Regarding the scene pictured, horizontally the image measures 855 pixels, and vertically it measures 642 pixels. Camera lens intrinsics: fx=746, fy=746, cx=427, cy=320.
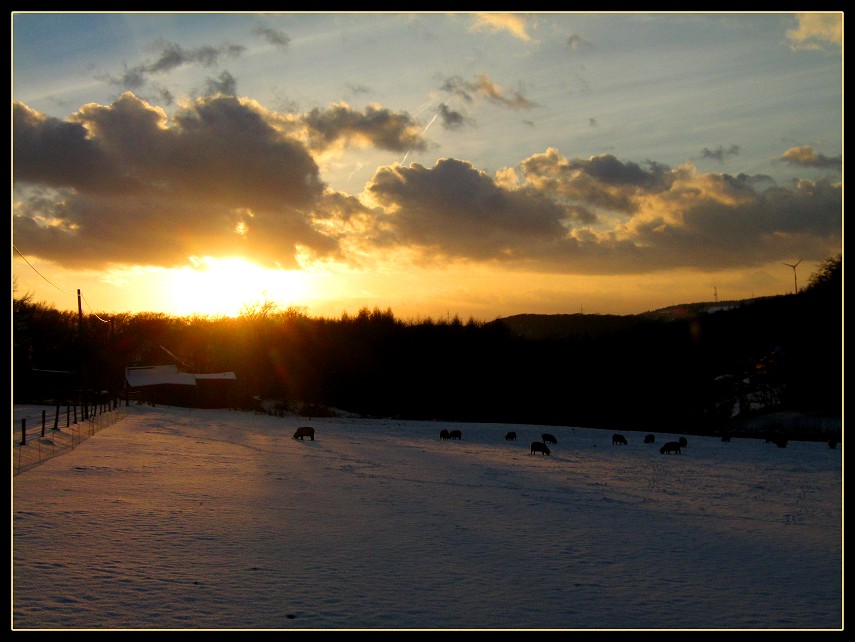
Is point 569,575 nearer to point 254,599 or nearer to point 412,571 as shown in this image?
point 412,571


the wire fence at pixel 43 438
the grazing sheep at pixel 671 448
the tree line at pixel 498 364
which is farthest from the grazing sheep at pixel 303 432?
the tree line at pixel 498 364

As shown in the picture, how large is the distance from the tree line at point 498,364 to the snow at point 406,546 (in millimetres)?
44320

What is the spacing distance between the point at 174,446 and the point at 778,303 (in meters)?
92.5

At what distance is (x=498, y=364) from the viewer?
102125 millimetres

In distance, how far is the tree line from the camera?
7262 centimetres

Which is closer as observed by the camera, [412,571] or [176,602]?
[176,602]

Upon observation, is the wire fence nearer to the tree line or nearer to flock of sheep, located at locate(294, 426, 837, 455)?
flock of sheep, located at locate(294, 426, 837, 455)

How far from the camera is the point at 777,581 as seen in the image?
13.5m

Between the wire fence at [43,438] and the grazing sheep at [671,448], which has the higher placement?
the wire fence at [43,438]

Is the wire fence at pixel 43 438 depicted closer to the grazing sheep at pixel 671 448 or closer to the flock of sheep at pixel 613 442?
the flock of sheep at pixel 613 442

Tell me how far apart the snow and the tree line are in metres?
44.3

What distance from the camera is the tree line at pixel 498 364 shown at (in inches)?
2859

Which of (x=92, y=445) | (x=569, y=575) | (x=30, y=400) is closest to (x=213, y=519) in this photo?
(x=569, y=575)

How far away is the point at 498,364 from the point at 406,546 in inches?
3454
